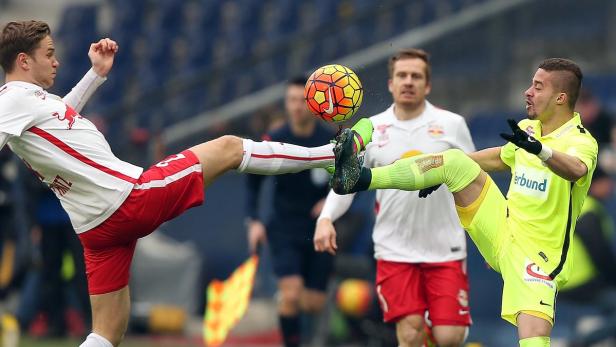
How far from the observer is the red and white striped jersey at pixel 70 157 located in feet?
22.3

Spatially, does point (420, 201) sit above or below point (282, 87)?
below

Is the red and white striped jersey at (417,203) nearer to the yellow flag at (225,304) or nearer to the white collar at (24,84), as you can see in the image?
the white collar at (24,84)

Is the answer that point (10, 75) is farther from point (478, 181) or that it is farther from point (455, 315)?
point (455, 315)

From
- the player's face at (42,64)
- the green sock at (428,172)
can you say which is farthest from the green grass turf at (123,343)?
the green sock at (428,172)

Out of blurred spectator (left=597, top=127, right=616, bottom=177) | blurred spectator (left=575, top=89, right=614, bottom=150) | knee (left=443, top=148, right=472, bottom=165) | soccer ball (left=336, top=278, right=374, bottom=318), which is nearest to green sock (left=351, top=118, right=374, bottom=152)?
knee (left=443, top=148, right=472, bottom=165)

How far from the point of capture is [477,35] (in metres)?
14.1

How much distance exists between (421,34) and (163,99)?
3.83m

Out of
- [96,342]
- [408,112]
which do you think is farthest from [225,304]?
[96,342]

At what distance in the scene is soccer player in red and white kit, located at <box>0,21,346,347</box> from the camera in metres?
6.84

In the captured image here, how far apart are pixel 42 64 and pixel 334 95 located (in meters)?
1.68

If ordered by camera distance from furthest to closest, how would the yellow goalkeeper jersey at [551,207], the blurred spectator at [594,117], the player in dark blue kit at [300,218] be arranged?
1. the blurred spectator at [594,117]
2. the player in dark blue kit at [300,218]
3. the yellow goalkeeper jersey at [551,207]

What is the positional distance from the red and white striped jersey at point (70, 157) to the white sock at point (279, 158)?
65 centimetres

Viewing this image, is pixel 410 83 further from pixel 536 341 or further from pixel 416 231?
pixel 536 341

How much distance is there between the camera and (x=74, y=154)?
270 inches
